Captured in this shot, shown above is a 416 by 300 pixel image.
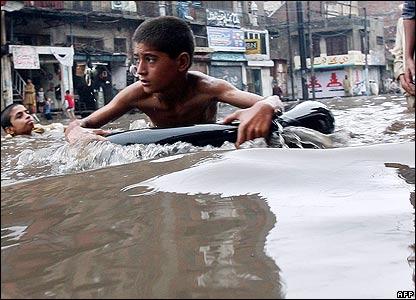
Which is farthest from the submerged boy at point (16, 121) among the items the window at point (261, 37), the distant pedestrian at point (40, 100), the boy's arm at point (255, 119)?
the window at point (261, 37)

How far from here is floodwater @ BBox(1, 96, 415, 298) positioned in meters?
0.84

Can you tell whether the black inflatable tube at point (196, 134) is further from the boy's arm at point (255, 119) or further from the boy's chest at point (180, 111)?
the boy's chest at point (180, 111)

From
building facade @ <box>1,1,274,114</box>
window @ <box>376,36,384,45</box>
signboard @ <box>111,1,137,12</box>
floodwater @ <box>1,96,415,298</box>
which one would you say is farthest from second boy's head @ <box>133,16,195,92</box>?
window @ <box>376,36,384,45</box>

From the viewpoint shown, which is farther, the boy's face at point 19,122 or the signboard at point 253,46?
the signboard at point 253,46

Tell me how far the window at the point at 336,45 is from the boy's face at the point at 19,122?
97.1ft

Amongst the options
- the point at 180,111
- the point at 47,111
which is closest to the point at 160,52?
the point at 180,111

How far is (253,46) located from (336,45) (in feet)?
28.4

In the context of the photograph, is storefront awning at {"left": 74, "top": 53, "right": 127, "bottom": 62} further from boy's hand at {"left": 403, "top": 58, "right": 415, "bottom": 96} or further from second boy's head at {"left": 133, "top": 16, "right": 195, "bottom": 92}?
boy's hand at {"left": 403, "top": 58, "right": 415, "bottom": 96}

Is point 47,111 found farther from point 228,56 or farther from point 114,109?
point 114,109

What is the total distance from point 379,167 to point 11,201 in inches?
42.7

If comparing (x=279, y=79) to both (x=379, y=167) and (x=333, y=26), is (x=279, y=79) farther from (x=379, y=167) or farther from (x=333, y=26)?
(x=379, y=167)

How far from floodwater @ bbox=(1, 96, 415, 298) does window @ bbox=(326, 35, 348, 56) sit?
109 ft

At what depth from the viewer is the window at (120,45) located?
2198 cm

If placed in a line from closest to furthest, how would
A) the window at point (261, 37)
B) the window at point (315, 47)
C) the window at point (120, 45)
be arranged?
1. the window at point (120, 45)
2. the window at point (261, 37)
3. the window at point (315, 47)
